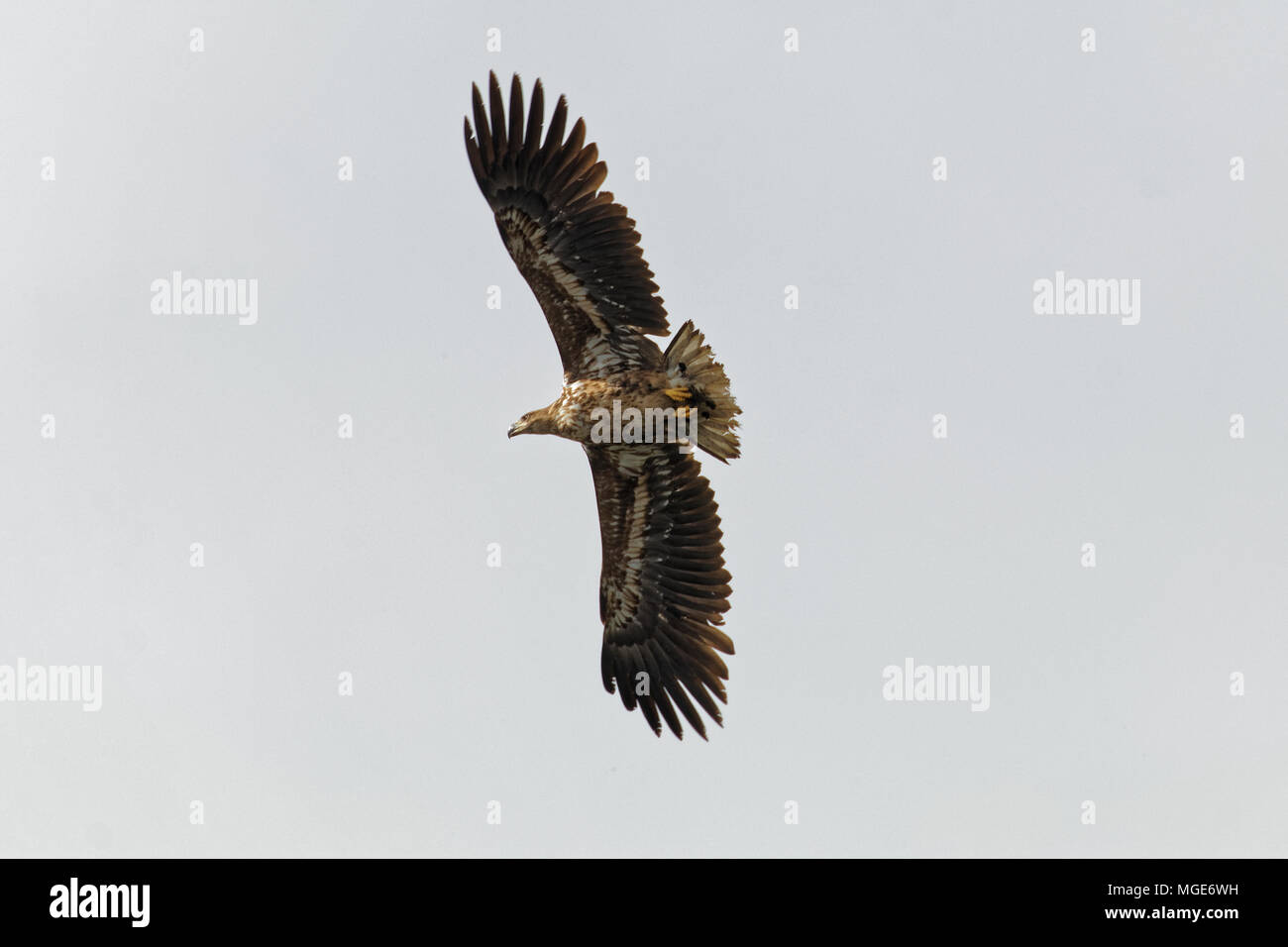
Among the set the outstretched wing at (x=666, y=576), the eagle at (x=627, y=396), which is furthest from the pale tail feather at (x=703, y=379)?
the outstretched wing at (x=666, y=576)

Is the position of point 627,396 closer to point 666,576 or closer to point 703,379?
point 703,379

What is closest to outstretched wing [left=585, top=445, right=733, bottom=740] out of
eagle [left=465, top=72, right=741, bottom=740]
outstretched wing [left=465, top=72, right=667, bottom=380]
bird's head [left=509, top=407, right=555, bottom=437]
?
eagle [left=465, top=72, right=741, bottom=740]

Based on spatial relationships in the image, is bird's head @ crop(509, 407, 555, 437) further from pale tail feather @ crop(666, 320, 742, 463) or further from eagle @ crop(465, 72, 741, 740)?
pale tail feather @ crop(666, 320, 742, 463)

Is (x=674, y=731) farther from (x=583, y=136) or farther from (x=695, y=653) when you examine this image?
(x=583, y=136)

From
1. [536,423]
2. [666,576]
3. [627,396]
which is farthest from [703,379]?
[666,576]

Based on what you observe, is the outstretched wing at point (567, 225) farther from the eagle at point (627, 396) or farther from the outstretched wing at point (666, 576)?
the outstretched wing at point (666, 576)
